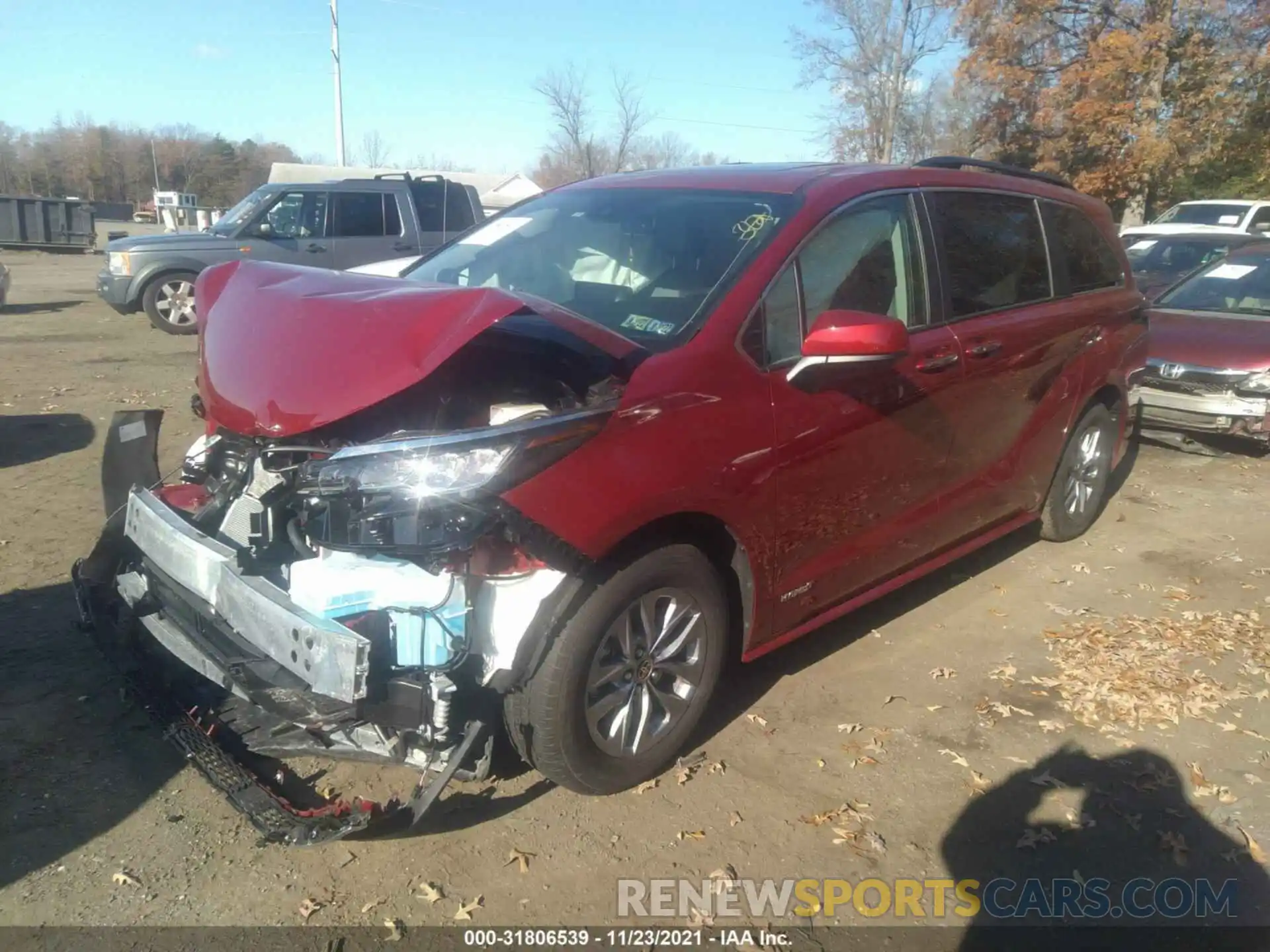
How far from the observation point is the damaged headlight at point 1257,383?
7.49 metres

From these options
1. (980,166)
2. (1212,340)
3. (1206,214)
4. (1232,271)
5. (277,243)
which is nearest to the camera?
(980,166)

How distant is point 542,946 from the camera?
2.67 metres

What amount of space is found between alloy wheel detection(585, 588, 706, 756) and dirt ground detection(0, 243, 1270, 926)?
24 cm

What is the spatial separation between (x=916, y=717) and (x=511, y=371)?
2.14 metres

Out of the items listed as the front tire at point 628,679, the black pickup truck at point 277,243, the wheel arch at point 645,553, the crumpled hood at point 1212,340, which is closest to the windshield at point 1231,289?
the crumpled hood at point 1212,340

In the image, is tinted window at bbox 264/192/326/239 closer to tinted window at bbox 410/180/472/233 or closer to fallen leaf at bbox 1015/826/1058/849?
tinted window at bbox 410/180/472/233

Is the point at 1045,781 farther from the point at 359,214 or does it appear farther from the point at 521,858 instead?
the point at 359,214

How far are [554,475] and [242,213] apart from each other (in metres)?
11.9

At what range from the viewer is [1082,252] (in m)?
5.35

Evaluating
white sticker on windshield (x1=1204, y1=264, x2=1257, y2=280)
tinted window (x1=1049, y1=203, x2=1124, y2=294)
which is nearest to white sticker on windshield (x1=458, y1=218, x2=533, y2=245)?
tinted window (x1=1049, y1=203, x2=1124, y2=294)

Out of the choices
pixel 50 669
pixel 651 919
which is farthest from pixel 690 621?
pixel 50 669

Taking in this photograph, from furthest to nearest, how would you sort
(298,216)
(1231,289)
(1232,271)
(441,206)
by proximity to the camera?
(441,206) < (298,216) < (1232,271) < (1231,289)

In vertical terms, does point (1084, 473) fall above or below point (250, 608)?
below

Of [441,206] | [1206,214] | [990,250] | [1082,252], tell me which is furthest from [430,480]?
[1206,214]
